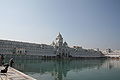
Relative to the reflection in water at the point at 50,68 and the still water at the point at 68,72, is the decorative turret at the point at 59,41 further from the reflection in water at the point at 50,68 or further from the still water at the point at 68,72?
the still water at the point at 68,72

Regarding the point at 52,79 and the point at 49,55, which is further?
the point at 49,55

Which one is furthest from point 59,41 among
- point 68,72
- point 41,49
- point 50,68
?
point 68,72

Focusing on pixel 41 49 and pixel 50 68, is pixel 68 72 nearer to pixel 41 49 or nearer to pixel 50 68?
pixel 50 68

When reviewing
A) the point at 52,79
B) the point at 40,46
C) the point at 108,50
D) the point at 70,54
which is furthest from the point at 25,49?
the point at 108,50

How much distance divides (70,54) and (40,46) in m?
25.1

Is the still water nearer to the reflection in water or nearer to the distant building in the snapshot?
the reflection in water

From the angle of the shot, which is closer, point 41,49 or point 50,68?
point 50,68

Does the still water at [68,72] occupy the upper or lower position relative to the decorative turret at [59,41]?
lower

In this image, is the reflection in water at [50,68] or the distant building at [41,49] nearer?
the reflection in water at [50,68]

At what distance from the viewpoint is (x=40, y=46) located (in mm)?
82938

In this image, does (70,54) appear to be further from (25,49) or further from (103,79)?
(103,79)

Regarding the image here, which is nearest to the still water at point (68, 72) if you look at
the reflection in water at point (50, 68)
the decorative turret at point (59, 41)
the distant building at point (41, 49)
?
the reflection in water at point (50, 68)

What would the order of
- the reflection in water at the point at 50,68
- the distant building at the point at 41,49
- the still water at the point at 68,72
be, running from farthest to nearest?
the distant building at the point at 41,49 < the reflection in water at the point at 50,68 < the still water at the point at 68,72

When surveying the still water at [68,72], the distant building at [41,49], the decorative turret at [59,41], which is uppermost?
the decorative turret at [59,41]
